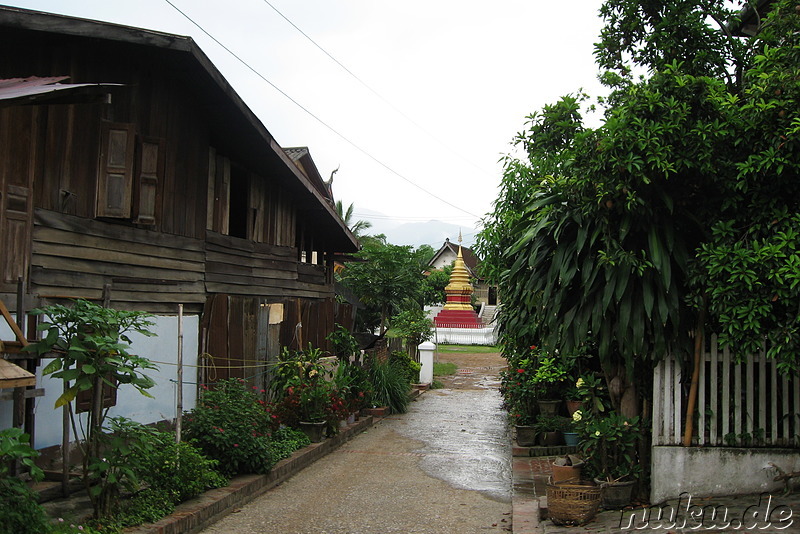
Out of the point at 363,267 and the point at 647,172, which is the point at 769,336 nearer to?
the point at 647,172

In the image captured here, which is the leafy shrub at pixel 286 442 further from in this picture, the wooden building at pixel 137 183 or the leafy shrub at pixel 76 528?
the leafy shrub at pixel 76 528

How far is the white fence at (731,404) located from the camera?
6840mm

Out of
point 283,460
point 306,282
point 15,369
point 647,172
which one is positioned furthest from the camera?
point 306,282

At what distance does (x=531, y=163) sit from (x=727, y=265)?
386 cm

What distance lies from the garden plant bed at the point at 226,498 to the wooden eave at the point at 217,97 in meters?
4.57

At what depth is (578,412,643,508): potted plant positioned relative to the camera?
7.05 metres

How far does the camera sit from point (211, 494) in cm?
745

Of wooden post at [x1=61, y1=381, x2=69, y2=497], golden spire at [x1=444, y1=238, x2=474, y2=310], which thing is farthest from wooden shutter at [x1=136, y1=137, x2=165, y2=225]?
golden spire at [x1=444, y1=238, x2=474, y2=310]

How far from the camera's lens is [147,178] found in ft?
27.0

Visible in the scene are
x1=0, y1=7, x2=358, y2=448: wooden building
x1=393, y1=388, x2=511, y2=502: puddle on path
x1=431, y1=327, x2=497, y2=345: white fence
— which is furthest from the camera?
x1=431, y1=327, x2=497, y2=345: white fence

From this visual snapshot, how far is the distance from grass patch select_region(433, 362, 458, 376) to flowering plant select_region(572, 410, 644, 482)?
17007mm

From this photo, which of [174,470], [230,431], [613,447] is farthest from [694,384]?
[174,470]

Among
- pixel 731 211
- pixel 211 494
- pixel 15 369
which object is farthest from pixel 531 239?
pixel 15 369
